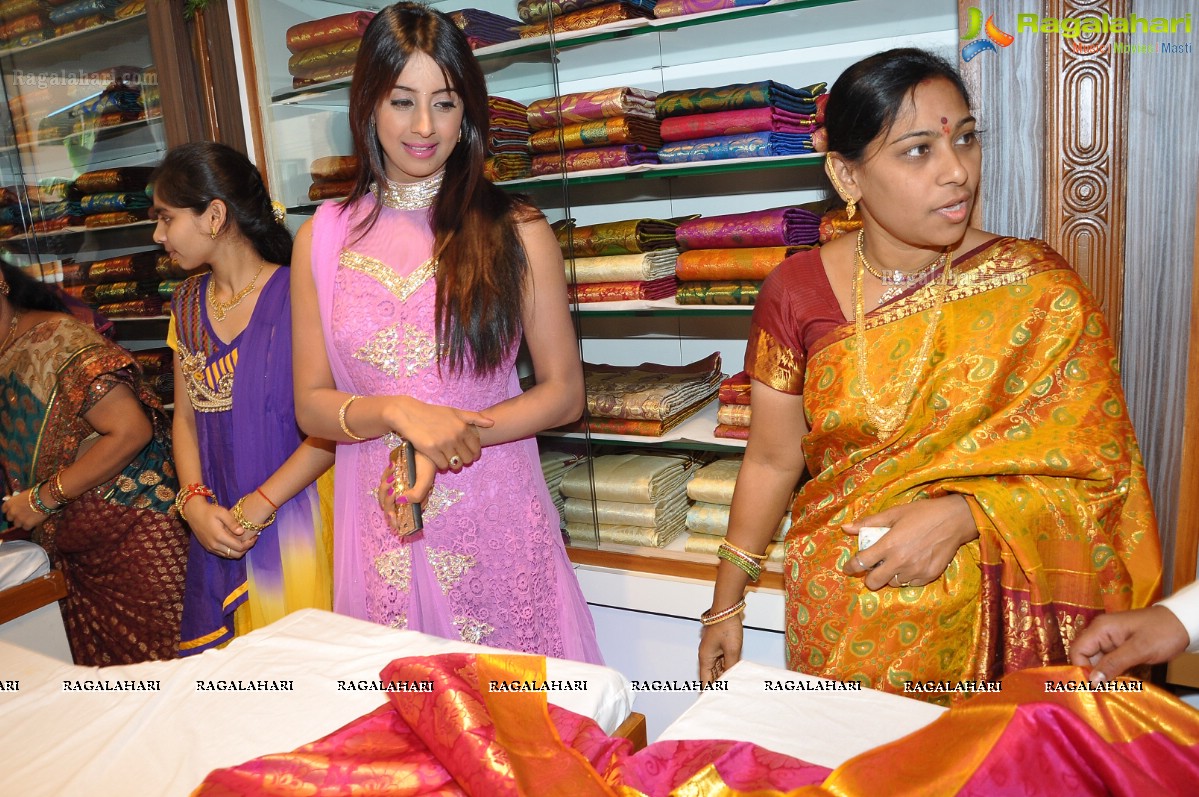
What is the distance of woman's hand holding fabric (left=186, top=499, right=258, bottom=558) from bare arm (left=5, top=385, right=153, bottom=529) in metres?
0.41

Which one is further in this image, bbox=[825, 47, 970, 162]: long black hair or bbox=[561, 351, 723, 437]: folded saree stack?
bbox=[561, 351, 723, 437]: folded saree stack

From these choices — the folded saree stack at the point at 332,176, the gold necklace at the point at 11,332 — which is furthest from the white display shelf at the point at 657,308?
the gold necklace at the point at 11,332

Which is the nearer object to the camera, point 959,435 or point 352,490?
point 959,435

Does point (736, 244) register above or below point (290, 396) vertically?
above

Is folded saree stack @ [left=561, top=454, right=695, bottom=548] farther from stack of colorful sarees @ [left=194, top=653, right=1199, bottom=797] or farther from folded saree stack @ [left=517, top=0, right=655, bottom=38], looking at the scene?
stack of colorful sarees @ [left=194, top=653, right=1199, bottom=797]

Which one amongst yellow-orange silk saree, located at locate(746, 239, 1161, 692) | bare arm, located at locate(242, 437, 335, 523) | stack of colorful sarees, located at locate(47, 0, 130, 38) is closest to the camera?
yellow-orange silk saree, located at locate(746, 239, 1161, 692)

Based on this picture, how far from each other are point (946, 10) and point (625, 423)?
134 centimetres

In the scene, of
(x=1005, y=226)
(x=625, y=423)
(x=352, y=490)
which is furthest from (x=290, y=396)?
(x=1005, y=226)

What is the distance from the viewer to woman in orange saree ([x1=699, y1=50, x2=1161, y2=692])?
1.43 m

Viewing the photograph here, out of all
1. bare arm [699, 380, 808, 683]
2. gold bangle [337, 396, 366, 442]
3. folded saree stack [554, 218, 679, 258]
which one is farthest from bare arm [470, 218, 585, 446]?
folded saree stack [554, 218, 679, 258]

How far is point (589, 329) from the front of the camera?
317 centimetres

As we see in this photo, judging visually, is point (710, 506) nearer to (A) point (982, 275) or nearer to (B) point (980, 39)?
(A) point (982, 275)

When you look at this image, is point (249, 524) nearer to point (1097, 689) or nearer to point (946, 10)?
point (1097, 689)

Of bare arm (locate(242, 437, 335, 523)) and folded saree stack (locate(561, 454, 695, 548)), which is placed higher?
bare arm (locate(242, 437, 335, 523))
